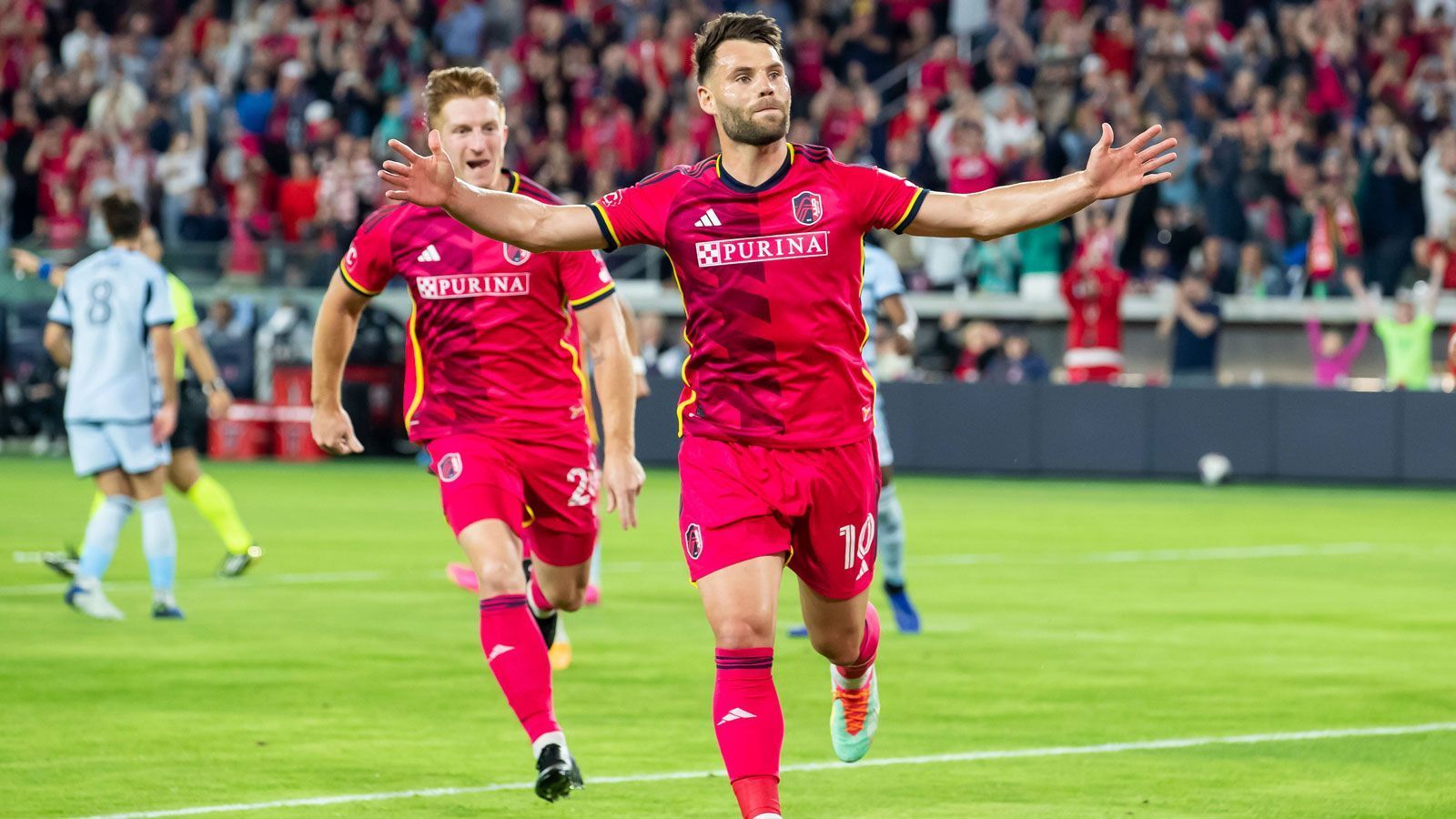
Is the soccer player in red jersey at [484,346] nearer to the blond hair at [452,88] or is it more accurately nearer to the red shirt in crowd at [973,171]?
the blond hair at [452,88]

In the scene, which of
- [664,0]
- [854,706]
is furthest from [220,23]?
[854,706]

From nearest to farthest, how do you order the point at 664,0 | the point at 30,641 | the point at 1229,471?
the point at 30,641 → the point at 1229,471 → the point at 664,0

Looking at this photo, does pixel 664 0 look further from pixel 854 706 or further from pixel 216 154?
pixel 854 706

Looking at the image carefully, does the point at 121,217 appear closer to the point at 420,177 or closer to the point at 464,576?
the point at 464,576

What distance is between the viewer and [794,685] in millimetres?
10391

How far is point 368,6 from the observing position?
32844 mm

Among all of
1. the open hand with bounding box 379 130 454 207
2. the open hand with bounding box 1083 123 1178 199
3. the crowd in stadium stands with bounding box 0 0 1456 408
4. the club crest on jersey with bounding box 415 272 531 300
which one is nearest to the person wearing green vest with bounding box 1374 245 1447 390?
the crowd in stadium stands with bounding box 0 0 1456 408

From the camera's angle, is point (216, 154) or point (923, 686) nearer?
point (923, 686)

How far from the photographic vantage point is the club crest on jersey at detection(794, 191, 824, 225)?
6.64m

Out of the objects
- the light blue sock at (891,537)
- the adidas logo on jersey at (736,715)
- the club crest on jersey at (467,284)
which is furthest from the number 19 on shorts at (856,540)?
the light blue sock at (891,537)

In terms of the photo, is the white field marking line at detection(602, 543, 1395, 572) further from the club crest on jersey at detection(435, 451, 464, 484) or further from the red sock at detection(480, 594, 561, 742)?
the red sock at detection(480, 594, 561, 742)

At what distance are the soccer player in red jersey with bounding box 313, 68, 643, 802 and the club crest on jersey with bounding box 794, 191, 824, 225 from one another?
1.66 m

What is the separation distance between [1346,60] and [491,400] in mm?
19927

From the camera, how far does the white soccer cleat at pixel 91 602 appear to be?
42.3 ft
